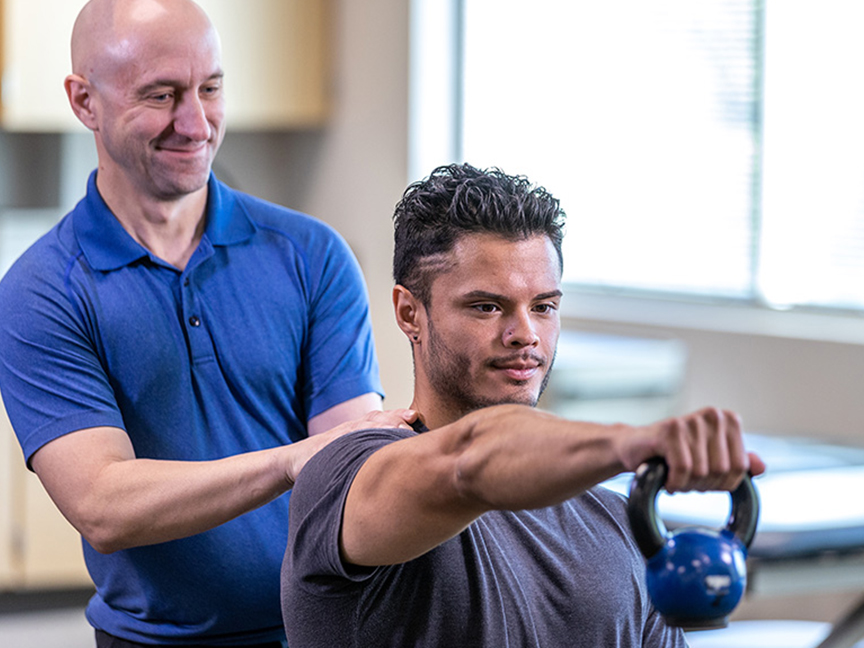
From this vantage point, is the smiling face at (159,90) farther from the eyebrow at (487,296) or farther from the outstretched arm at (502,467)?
the outstretched arm at (502,467)

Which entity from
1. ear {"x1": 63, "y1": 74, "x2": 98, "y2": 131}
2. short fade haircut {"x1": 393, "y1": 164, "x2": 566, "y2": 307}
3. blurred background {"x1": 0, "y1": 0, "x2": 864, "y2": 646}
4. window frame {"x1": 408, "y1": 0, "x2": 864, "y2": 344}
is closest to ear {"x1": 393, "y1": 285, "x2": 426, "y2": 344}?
short fade haircut {"x1": 393, "y1": 164, "x2": 566, "y2": 307}

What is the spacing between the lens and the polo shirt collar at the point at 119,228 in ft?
5.05

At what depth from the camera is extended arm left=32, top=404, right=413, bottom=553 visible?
4.21 ft

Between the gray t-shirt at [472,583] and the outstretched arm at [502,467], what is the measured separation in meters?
0.06

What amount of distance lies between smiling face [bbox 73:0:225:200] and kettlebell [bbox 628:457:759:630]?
0.93 metres

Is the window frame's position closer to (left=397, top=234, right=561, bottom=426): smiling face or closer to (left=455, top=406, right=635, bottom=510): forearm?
(left=397, top=234, right=561, bottom=426): smiling face

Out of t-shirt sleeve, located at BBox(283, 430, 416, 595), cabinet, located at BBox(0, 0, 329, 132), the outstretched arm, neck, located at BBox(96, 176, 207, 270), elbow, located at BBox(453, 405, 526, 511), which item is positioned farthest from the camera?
cabinet, located at BBox(0, 0, 329, 132)

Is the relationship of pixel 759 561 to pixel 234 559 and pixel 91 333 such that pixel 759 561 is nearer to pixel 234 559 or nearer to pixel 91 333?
pixel 234 559

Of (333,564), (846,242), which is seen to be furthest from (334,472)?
(846,242)

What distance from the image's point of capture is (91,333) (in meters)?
1.50

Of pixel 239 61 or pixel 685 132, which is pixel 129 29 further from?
pixel 239 61

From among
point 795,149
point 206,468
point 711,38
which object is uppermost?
point 711,38

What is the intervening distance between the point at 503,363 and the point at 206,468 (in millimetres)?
369

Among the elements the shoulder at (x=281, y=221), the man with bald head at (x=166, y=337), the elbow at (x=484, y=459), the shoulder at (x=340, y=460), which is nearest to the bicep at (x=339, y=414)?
the man with bald head at (x=166, y=337)
